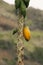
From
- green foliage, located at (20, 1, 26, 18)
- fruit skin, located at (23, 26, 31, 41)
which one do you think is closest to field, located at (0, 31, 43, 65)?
fruit skin, located at (23, 26, 31, 41)

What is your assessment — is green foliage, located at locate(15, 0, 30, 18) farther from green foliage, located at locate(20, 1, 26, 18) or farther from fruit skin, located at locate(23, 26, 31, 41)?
fruit skin, located at locate(23, 26, 31, 41)

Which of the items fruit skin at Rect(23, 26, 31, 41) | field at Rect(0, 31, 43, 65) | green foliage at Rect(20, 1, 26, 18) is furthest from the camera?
field at Rect(0, 31, 43, 65)

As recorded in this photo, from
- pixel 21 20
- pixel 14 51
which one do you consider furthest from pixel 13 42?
pixel 21 20

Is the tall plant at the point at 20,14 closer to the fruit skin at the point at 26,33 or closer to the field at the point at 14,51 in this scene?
the fruit skin at the point at 26,33

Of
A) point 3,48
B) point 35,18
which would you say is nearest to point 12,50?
point 3,48

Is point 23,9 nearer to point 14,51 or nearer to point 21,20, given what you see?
point 21,20

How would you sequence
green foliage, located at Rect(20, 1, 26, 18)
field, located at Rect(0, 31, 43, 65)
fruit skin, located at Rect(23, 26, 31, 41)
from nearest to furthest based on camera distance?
green foliage, located at Rect(20, 1, 26, 18) → fruit skin, located at Rect(23, 26, 31, 41) → field, located at Rect(0, 31, 43, 65)

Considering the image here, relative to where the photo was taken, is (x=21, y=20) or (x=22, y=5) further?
(x=21, y=20)

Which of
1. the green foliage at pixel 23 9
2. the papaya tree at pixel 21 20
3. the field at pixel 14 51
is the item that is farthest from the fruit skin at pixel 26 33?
the field at pixel 14 51

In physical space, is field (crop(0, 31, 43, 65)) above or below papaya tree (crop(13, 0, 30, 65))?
below

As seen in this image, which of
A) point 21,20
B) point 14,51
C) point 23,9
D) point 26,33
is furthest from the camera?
point 14,51

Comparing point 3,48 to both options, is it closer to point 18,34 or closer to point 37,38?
point 37,38
